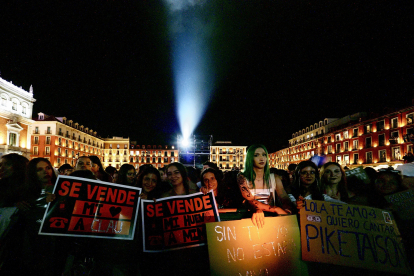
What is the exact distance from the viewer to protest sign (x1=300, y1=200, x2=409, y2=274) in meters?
3.38

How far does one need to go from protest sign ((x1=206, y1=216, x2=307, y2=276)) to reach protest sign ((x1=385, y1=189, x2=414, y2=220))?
1794mm

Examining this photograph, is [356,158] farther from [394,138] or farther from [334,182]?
[334,182]

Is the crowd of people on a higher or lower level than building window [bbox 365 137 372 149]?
lower

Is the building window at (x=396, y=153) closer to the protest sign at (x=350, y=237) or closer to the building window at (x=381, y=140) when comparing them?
the building window at (x=381, y=140)

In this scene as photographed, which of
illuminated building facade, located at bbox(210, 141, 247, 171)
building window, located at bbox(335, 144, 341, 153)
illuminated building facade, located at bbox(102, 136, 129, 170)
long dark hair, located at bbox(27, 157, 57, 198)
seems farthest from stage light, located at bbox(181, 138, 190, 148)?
illuminated building facade, located at bbox(102, 136, 129, 170)

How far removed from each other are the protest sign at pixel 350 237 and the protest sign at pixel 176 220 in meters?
1.29

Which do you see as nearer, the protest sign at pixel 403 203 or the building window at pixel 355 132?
the protest sign at pixel 403 203

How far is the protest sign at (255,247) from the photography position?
127 inches

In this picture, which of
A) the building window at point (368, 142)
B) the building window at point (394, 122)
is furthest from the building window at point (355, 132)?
the building window at point (394, 122)

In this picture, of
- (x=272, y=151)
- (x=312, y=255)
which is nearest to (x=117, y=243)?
(x=312, y=255)

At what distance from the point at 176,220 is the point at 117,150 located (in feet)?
274

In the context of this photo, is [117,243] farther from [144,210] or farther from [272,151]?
[272,151]

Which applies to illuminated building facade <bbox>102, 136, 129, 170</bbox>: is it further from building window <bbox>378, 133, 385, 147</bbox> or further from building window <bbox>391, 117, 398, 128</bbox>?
building window <bbox>391, 117, 398, 128</bbox>

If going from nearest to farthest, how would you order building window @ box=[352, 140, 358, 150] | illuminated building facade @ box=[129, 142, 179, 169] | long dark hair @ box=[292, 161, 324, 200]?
long dark hair @ box=[292, 161, 324, 200], building window @ box=[352, 140, 358, 150], illuminated building facade @ box=[129, 142, 179, 169]
